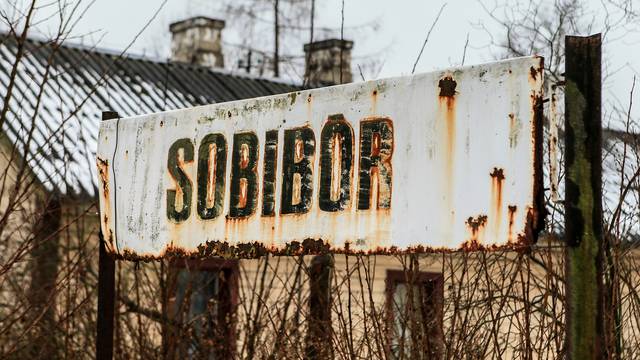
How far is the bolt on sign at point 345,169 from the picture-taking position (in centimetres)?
281

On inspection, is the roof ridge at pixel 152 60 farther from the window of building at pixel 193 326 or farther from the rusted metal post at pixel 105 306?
the rusted metal post at pixel 105 306

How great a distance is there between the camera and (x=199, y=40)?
74.0 feet

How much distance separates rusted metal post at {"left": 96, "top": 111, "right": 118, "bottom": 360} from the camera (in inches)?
161

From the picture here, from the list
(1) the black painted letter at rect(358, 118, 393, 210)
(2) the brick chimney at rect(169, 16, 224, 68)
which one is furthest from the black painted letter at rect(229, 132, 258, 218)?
(2) the brick chimney at rect(169, 16, 224, 68)

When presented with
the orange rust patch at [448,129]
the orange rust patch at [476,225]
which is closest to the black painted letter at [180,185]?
the orange rust patch at [448,129]

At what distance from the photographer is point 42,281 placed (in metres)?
12.4

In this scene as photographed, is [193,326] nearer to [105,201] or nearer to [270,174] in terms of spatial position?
[105,201]

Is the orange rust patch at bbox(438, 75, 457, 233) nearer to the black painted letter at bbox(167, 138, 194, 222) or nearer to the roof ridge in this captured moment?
the black painted letter at bbox(167, 138, 194, 222)

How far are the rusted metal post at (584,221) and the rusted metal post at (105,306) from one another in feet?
6.42

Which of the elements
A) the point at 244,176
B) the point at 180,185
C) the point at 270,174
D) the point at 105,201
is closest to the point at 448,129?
the point at 270,174

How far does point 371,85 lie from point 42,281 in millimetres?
9797

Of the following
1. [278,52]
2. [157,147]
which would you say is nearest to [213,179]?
[157,147]

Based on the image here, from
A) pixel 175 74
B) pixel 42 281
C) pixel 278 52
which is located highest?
pixel 278 52

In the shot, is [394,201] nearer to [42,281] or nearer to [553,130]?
[553,130]
